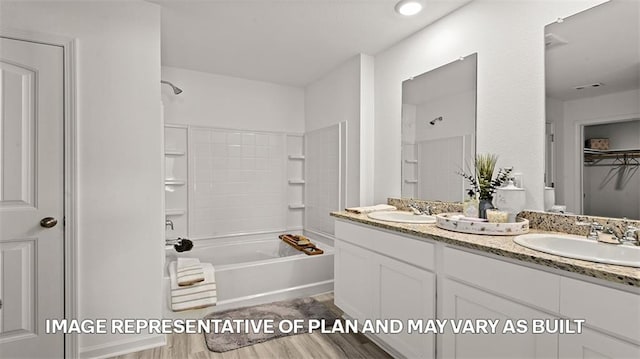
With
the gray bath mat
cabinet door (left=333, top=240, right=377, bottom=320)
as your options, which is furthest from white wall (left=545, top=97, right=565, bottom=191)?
the gray bath mat

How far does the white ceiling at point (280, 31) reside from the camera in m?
2.27

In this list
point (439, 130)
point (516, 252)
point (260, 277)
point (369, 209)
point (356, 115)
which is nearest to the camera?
point (516, 252)

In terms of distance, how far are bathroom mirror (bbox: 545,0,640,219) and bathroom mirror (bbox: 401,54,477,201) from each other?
1.69 ft

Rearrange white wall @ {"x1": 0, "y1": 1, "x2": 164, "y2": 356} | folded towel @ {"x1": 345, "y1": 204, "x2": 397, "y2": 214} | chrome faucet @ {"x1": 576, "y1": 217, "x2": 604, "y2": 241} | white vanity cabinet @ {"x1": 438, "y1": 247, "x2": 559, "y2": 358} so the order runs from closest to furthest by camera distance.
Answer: white vanity cabinet @ {"x1": 438, "y1": 247, "x2": 559, "y2": 358}, chrome faucet @ {"x1": 576, "y1": 217, "x2": 604, "y2": 241}, white wall @ {"x1": 0, "y1": 1, "x2": 164, "y2": 356}, folded towel @ {"x1": 345, "y1": 204, "x2": 397, "y2": 214}

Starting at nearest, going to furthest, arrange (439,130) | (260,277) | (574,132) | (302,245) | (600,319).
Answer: (600,319), (574,132), (439,130), (260,277), (302,245)

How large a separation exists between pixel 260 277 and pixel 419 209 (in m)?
1.55

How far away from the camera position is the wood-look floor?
209 centimetres

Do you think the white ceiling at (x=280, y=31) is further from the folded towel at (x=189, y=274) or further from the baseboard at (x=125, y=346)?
the baseboard at (x=125, y=346)

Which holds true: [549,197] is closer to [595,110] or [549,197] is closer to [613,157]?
[613,157]

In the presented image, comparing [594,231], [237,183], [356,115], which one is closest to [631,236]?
[594,231]

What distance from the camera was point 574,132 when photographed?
169cm

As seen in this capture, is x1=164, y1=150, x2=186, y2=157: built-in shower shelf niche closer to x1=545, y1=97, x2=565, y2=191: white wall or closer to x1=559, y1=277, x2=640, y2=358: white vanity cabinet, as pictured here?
x1=545, y1=97, x2=565, y2=191: white wall

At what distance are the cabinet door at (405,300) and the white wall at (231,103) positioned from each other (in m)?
2.62

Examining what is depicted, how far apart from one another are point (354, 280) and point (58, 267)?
190 centimetres
